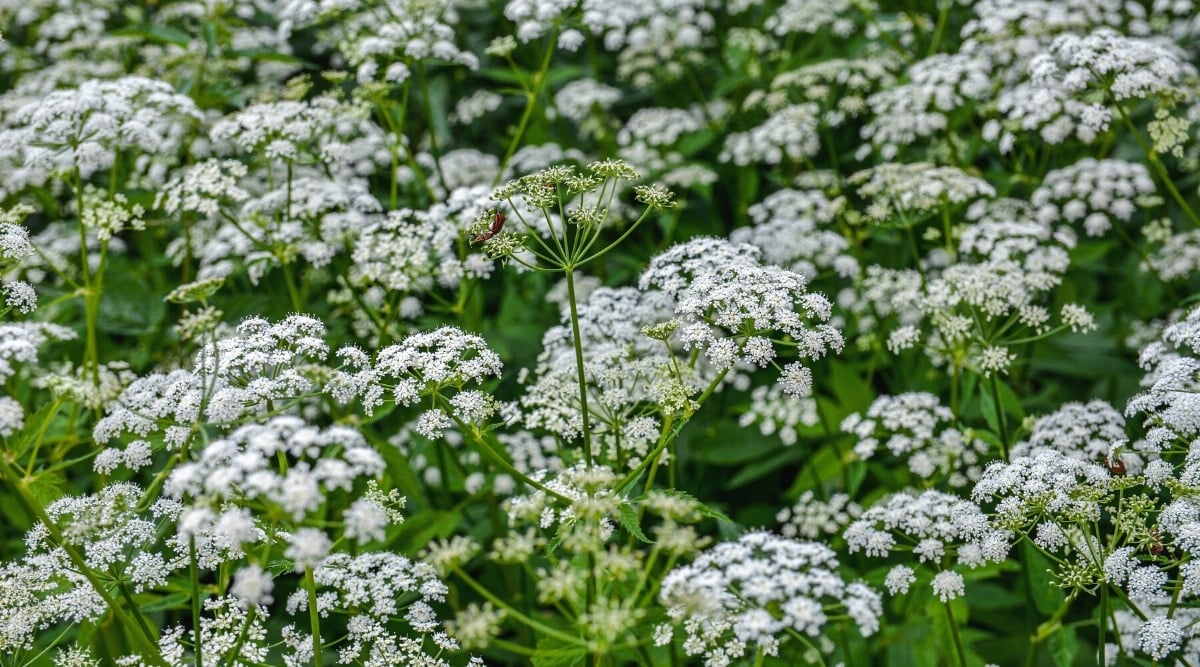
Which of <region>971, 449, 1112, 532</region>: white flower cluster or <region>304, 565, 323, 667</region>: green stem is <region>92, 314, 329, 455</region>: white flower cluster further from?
<region>971, 449, 1112, 532</region>: white flower cluster

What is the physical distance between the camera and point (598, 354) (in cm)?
578

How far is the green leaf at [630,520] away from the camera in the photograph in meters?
4.32

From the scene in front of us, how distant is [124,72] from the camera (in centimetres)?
921

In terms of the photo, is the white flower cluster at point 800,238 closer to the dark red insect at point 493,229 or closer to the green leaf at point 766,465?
the green leaf at point 766,465

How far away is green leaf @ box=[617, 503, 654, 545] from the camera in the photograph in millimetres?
4324

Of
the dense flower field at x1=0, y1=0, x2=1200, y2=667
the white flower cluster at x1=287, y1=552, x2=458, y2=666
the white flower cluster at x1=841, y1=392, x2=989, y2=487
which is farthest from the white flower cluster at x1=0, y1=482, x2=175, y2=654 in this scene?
the white flower cluster at x1=841, y1=392, x2=989, y2=487

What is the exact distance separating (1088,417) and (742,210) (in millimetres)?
4255

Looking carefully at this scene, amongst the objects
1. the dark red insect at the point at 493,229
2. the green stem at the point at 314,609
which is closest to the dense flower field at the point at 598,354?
the green stem at the point at 314,609

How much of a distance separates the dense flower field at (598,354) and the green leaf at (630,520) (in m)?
0.02

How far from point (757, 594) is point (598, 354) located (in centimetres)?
219

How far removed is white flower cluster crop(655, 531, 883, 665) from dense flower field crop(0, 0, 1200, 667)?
1.0 inches

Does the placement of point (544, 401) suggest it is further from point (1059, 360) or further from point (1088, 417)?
point (1059, 360)

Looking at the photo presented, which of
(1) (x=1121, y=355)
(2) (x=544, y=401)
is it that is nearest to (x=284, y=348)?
(2) (x=544, y=401)

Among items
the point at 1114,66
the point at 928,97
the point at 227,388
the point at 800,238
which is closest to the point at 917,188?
the point at 800,238
